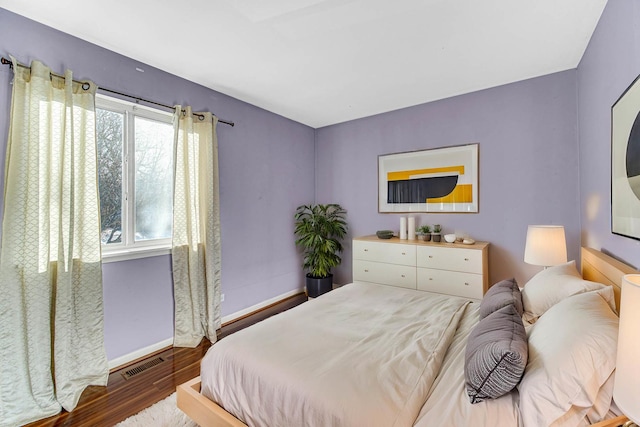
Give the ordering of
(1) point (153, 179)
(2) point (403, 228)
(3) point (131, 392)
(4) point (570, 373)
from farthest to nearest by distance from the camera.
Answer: (2) point (403, 228)
(1) point (153, 179)
(3) point (131, 392)
(4) point (570, 373)

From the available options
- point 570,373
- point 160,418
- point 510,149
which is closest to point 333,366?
point 570,373

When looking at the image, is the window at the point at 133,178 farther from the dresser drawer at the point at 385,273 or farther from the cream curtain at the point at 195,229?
the dresser drawer at the point at 385,273

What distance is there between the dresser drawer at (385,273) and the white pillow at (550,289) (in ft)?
4.84

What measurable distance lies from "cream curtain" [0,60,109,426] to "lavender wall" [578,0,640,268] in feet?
11.3

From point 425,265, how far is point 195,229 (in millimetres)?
2543

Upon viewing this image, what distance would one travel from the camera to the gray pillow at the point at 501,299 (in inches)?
62.8

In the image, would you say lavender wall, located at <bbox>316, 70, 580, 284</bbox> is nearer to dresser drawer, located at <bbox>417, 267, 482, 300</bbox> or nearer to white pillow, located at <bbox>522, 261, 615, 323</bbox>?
dresser drawer, located at <bbox>417, 267, 482, 300</bbox>

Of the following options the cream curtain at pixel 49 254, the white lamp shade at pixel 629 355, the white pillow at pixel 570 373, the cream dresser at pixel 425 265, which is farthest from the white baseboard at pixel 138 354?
the white lamp shade at pixel 629 355

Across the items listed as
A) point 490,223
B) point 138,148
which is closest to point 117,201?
point 138,148

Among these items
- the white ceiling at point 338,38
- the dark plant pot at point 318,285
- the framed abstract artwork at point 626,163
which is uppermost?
the white ceiling at point 338,38

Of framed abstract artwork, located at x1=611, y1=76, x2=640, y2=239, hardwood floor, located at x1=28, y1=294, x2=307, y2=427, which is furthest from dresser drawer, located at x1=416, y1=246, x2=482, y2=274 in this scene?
hardwood floor, located at x1=28, y1=294, x2=307, y2=427

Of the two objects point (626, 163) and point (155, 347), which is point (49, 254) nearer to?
point (155, 347)

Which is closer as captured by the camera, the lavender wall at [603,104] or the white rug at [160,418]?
the lavender wall at [603,104]

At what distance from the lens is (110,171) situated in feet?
7.96
